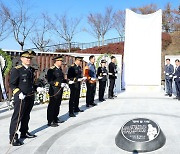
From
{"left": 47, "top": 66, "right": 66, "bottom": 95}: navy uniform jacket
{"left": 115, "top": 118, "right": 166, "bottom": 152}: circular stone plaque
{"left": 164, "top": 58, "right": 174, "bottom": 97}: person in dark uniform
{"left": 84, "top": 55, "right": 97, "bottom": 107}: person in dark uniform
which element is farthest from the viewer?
{"left": 164, "top": 58, "right": 174, "bottom": 97}: person in dark uniform

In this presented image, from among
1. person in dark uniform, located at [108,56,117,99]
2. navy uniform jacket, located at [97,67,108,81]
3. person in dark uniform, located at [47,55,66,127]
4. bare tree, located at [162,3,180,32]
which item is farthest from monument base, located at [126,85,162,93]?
bare tree, located at [162,3,180,32]

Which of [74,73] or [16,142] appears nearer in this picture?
[16,142]

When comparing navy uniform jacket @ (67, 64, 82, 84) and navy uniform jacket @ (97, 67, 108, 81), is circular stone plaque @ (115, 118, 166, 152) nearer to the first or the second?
navy uniform jacket @ (67, 64, 82, 84)

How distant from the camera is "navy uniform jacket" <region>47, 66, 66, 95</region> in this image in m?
5.84

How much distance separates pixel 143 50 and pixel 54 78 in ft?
28.0

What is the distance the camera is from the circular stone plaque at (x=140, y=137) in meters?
4.27

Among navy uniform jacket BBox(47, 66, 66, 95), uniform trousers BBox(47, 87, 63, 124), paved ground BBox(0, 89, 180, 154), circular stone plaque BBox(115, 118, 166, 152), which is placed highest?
navy uniform jacket BBox(47, 66, 66, 95)

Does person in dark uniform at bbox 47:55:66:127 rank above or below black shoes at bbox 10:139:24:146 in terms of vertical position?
above

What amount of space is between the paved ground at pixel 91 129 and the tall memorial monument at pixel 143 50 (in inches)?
173

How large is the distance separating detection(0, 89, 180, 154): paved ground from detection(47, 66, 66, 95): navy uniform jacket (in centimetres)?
88

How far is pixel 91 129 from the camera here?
18.9 ft

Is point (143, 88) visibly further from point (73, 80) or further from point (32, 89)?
point (32, 89)

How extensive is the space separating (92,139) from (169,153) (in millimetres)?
1451

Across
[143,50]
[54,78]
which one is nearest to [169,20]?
[143,50]
